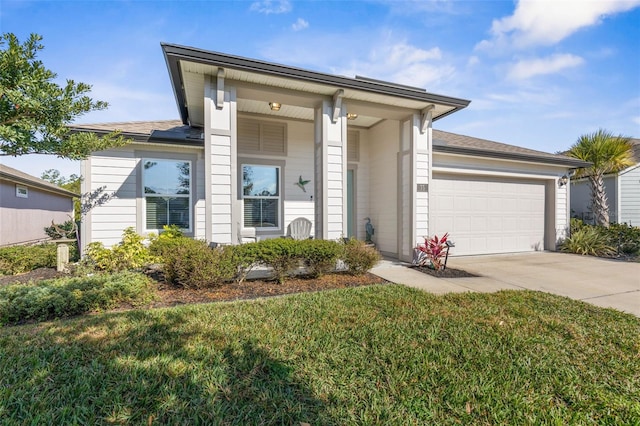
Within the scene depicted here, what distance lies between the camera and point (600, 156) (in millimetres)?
9430

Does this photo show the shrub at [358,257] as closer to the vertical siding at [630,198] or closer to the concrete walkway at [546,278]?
the concrete walkway at [546,278]

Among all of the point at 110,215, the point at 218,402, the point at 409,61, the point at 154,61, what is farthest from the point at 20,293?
the point at 409,61

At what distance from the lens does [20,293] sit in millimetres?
3512

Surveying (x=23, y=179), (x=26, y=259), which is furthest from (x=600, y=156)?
(x=23, y=179)

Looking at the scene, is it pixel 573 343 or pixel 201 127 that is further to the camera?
pixel 201 127

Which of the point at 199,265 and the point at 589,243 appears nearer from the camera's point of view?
the point at 199,265

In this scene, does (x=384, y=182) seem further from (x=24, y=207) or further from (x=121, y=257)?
(x=24, y=207)

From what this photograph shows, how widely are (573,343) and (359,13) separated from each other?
22.8 ft

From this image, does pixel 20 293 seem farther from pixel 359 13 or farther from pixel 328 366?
pixel 359 13

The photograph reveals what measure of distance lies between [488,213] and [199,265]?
317 inches

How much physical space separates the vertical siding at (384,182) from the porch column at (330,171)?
2005mm

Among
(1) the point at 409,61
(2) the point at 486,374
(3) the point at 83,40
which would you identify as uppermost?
(1) the point at 409,61

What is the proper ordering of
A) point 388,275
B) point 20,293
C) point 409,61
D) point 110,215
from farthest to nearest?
point 409,61 → point 110,215 → point 388,275 → point 20,293

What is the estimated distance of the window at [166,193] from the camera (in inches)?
262
